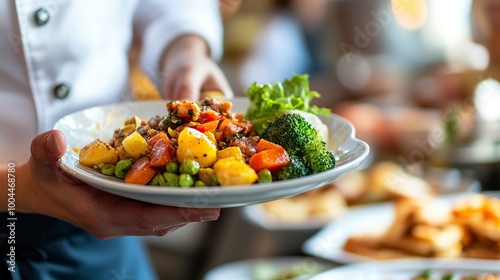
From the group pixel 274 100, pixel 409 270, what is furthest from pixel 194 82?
pixel 409 270

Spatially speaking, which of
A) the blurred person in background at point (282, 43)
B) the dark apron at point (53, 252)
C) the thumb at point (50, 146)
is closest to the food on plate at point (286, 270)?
the dark apron at point (53, 252)

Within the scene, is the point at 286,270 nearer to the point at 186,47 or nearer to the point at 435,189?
the point at 186,47

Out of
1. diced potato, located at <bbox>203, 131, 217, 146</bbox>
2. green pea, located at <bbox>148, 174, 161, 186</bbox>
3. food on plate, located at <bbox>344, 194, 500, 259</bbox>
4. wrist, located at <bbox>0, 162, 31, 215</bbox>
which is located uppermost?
diced potato, located at <bbox>203, 131, 217, 146</bbox>

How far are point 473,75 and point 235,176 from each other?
2.92 meters

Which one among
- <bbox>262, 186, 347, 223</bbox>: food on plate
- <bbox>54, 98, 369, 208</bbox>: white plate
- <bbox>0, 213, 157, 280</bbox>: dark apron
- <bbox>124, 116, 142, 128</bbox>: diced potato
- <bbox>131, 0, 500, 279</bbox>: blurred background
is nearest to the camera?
<bbox>54, 98, 369, 208</bbox>: white plate

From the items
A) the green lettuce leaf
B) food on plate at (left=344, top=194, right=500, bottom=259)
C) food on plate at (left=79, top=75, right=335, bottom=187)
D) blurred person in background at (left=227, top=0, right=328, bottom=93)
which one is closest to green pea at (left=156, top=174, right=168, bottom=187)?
food on plate at (left=79, top=75, right=335, bottom=187)

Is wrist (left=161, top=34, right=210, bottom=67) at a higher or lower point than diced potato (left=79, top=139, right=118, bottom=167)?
higher

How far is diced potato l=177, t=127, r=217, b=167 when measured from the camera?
3.86ft

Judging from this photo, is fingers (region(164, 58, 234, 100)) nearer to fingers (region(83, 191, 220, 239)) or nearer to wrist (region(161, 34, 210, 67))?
wrist (region(161, 34, 210, 67))

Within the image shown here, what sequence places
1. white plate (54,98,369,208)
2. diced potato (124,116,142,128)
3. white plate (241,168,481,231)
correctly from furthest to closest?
white plate (241,168,481,231) < diced potato (124,116,142,128) < white plate (54,98,369,208)

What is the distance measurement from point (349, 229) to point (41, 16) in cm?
156

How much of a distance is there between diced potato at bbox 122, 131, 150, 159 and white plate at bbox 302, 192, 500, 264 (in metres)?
1.18

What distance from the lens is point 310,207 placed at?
2861 millimetres

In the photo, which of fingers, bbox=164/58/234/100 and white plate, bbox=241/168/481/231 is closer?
fingers, bbox=164/58/234/100
